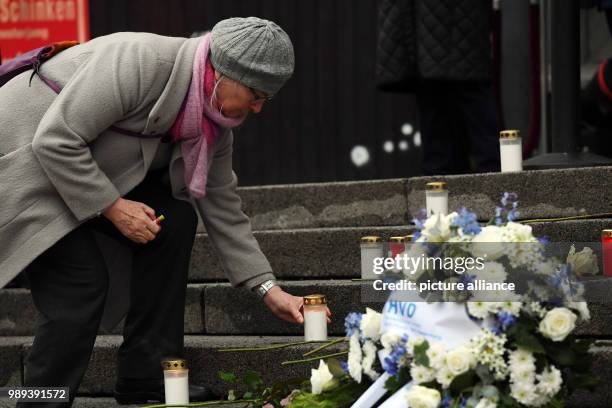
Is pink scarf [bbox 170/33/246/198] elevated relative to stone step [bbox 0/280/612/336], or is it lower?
elevated

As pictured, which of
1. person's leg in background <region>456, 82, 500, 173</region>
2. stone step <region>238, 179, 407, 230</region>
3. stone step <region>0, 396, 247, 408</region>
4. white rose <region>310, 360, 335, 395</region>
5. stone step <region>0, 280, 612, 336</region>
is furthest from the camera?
person's leg in background <region>456, 82, 500, 173</region>

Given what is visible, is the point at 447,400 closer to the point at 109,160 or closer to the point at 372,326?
the point at 372,326

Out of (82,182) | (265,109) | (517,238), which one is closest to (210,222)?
(82,182)

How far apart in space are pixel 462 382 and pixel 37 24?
209 inches

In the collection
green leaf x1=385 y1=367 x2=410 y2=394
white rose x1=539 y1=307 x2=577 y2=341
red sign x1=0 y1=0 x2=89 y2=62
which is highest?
red sign x1=0 y1=0 x2=89 y2=62

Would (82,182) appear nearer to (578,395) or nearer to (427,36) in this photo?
(578,395)

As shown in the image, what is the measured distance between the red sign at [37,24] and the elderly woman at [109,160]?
146 inches

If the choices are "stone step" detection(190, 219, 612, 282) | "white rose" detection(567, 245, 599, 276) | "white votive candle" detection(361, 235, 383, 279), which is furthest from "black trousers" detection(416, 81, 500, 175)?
"white rose" detection(567, 245, 599, 276)

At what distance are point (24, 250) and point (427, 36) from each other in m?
2.50

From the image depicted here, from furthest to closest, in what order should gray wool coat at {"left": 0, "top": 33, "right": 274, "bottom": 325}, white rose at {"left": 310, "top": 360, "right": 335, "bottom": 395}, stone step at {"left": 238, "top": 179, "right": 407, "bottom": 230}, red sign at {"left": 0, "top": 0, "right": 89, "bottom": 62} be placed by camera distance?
red sign at {"left": 0, "top": 0, "right": 89, "bottom": 62} < stone step at {"left": 238, "top": 179, "right": 407, "bottom": 230} < gray wool coat at {"left": 0, "top": 33, "right": 274, "bottom": 325} < white rose at {"left": 310, "top": 360, "right": 335, "bottom": 395}

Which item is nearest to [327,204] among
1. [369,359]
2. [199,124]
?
[199,124]

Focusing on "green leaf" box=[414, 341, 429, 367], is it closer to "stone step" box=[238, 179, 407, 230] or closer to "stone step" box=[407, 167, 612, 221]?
"stone step" box=[407, 167, 612, 221]

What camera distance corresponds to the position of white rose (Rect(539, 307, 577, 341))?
282 centimetres

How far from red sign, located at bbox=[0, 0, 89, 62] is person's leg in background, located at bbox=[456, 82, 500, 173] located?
2.94m
